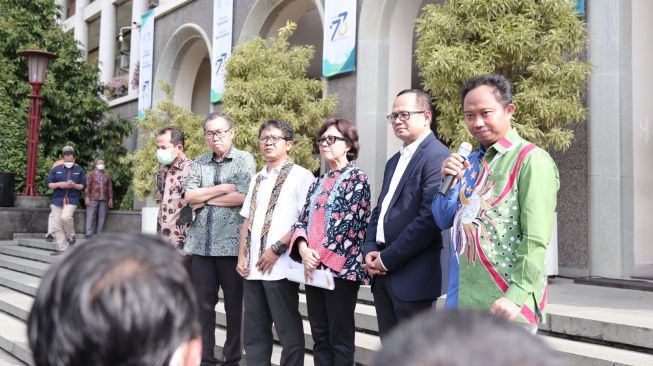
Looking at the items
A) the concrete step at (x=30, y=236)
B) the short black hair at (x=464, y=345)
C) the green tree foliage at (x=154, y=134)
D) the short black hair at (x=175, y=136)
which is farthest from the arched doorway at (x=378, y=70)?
the short black hair at (x=464, y=345)

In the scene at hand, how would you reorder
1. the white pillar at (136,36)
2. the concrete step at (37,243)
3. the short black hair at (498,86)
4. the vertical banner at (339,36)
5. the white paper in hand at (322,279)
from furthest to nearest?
the white pillar at (136,36) → the concrete step at (37,243) → the vertical banner at (339,36) → the white paper in hand at (322,279) → the short black hair at (498,86)

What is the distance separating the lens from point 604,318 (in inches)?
168

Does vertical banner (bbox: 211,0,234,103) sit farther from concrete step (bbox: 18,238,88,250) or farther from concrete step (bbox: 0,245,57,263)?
concrete step (bbox: 0,245,57,263)

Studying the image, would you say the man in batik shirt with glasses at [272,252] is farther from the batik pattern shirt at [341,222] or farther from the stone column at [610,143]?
the stone column at [610,143]

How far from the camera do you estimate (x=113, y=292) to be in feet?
3.06

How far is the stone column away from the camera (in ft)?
21.7

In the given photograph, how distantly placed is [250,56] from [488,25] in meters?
3.98

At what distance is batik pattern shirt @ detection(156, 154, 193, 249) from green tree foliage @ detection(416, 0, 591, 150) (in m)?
2.68

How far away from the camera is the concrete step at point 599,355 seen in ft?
12.1

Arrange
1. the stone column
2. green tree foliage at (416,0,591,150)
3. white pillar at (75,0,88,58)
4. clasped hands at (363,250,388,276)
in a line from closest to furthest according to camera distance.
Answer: clasped hands at (363,250,388,276), green tree foliage at (416,0,591,150), the stone column, white pillar at (75,0,88,58)

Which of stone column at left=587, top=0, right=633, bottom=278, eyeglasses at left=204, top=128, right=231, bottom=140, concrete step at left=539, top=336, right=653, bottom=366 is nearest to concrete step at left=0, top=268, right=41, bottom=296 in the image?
eyeglasses at left=204, top=128, right=231, bottom=140

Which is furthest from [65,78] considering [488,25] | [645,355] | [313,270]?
[645,355]

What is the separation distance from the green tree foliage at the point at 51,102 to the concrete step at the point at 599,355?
14.3 m

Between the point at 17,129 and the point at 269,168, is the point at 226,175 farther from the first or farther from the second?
the point at 17,129
